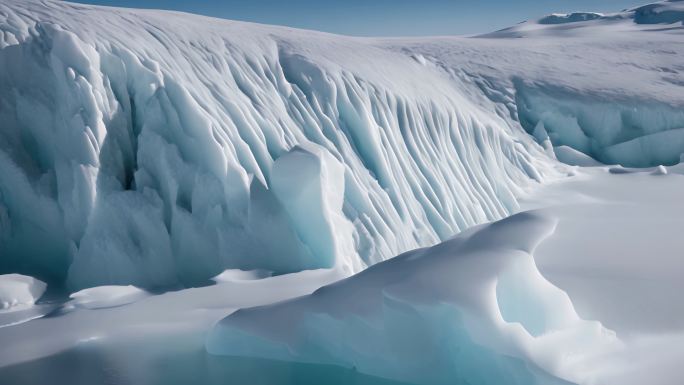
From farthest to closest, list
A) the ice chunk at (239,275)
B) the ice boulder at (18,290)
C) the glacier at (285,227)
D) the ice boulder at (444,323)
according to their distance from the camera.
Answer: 1. the ice chunk at (239,275)
2. the ice boulder at (18,290)
3. the glacier at (285,227)
4. the ice boulder at (444,323)

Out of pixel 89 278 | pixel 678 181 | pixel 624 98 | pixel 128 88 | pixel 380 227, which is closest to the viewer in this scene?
pixel 89 278

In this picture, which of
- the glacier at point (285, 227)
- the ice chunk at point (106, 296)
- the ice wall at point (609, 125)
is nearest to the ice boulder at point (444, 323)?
the glacier at point (285, 227)

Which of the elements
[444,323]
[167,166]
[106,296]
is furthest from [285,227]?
[444,323]

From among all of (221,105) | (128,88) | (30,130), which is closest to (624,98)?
(221,105)

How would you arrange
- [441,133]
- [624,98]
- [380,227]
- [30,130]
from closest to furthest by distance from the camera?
[30,130]
[380,227]
[441,133]
[624,98]

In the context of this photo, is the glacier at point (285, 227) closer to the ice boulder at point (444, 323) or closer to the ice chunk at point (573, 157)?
the ice boulder at point (444, 323)

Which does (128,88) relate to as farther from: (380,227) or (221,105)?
(380,227)

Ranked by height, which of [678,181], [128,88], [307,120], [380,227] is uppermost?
[128,88]

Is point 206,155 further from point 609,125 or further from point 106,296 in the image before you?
point 609,125
